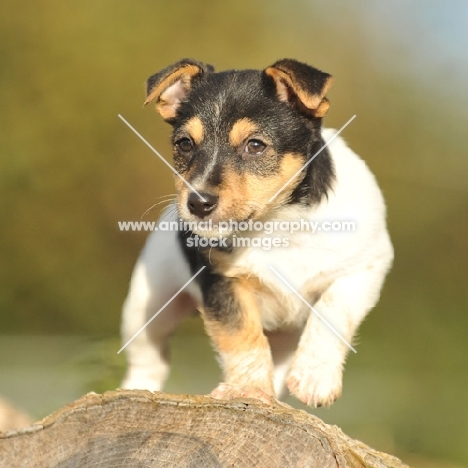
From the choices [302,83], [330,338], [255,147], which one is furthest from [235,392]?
[302,83]

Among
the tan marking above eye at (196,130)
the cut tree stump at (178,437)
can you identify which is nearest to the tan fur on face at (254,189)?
the tan marking above eye at (196,130)

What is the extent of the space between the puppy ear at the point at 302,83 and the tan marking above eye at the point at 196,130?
404 mm

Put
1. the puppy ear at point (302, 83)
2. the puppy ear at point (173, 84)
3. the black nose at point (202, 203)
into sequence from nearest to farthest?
the black nose at point (202, 203) < the puppy ear at point (302, 83) < the puppy ear at point (173, 84)

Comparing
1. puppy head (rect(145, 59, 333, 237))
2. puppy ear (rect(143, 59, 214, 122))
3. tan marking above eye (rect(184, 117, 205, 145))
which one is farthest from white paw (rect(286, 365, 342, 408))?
puppy ear (rect(143, 59, 214, 122))

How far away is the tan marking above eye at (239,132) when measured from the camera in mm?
3773

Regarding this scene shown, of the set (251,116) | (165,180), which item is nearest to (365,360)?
(165,180)

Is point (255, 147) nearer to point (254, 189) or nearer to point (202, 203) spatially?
point (254, 189)

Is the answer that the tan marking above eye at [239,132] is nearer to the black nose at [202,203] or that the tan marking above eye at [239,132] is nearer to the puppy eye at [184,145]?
the puppy eye at [184,145]

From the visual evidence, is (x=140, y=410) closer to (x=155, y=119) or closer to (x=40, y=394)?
(x=40, y=394)

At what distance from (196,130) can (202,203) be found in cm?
46

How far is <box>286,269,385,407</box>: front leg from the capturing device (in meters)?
3.61

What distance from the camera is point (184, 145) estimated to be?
394 cm

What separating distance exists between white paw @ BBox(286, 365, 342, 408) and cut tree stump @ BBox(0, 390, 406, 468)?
77 cm

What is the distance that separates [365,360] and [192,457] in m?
5.41
